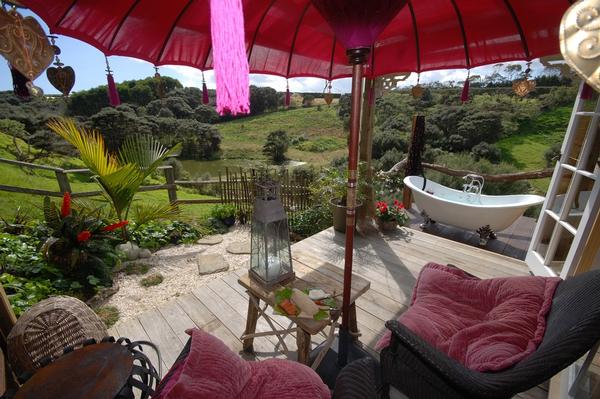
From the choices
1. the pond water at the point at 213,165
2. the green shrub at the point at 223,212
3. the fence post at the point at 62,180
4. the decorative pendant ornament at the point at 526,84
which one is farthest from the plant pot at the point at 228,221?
the pond water at the point at 213,165

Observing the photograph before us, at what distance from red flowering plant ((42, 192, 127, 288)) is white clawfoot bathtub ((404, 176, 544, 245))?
14.5 ft

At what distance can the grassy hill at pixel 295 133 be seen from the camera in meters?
26.6

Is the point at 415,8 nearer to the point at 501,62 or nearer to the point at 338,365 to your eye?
the point at 501,62

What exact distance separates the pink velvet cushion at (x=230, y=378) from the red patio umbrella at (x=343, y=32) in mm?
467

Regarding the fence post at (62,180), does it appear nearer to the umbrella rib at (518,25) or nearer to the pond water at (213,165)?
the umbrella rib at (518,25)

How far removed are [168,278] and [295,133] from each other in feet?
91.1

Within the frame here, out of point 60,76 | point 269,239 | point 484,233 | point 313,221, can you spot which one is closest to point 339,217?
point 313,221

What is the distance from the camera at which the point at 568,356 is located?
875 millimetres

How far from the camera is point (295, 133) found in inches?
1157

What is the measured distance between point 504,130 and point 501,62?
13351 millimetres

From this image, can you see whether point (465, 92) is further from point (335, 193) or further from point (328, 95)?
point (335, 193)

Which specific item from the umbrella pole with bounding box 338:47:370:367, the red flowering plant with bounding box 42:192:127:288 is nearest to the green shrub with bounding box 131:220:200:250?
the red flowering plant with bounding box 42:192:127:288

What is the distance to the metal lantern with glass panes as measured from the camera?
1.55 m

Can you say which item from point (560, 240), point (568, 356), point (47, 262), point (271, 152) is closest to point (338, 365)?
point (568, 356)
